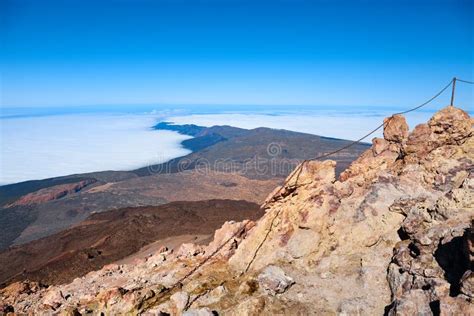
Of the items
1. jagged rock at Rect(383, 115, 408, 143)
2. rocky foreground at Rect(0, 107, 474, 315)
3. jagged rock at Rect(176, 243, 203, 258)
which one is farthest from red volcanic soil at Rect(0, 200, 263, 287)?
jagged rock at Rect(383, 115, 408, 143)

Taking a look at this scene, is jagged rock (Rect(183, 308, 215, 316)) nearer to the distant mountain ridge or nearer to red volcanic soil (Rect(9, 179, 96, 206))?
the distant mountain ridge

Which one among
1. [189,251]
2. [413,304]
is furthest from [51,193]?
[413,304]

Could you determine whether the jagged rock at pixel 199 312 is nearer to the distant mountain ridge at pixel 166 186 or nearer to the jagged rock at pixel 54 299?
the jagged rock at pixel 54 299

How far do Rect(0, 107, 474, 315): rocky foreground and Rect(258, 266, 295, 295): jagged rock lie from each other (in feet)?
0.09

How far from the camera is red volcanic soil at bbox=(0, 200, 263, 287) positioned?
19.5 m

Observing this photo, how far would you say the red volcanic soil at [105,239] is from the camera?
19.5 meters

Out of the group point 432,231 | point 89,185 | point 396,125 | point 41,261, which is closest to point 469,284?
point 432,231

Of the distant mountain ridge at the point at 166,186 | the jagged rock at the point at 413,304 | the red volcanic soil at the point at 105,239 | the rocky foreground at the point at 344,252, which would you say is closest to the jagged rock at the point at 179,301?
the rocky foreground at the point at 344,252

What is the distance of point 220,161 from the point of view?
8281 cm

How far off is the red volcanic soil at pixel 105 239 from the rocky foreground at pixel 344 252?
6329 mm

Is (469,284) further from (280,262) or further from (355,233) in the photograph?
(280,262)

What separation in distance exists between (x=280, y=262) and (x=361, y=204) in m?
3.00

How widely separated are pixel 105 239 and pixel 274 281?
17747 mm

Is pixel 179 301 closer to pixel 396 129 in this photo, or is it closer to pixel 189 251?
pixel 189 251
